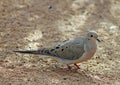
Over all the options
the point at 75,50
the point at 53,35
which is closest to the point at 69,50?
the point at 75,50

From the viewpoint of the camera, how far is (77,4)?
875 centimetres

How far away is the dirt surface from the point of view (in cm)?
555

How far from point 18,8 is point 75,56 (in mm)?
3084

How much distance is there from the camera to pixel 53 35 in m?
7.18

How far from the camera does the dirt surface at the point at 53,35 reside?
555 cm

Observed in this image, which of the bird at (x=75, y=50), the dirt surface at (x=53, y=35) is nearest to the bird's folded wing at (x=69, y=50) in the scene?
the bird at (x=75, y=50)

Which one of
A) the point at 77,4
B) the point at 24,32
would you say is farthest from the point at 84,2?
the point at 24,32

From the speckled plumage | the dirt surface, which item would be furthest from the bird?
the dirt surface

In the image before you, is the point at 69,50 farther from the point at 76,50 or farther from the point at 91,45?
the point at 91,45

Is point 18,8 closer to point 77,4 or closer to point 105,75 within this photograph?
point 77,4

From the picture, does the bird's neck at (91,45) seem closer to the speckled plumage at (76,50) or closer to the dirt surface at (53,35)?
the speckled plumage at (76,50)

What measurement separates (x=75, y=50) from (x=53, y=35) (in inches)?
61.9

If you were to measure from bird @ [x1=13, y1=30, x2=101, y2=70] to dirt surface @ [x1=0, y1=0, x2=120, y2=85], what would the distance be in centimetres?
22

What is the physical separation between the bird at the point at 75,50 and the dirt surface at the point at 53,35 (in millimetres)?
225
